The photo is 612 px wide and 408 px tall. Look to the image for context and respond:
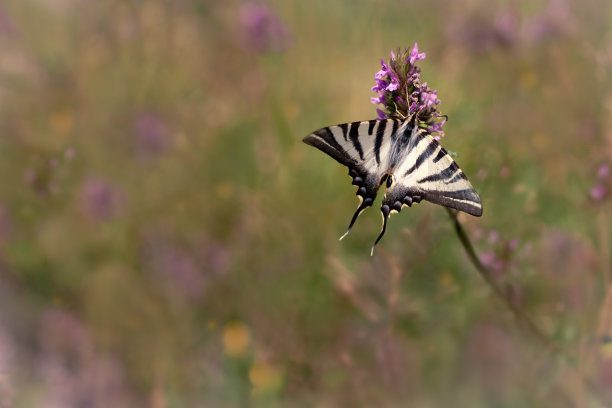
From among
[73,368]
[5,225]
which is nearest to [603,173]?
[73,368]

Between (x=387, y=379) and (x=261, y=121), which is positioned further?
(x=261, y=121)

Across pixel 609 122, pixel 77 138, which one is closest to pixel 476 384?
pixel 609 122

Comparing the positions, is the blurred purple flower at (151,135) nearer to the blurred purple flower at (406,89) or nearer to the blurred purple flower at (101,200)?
the blurred purple flower at (101,200)

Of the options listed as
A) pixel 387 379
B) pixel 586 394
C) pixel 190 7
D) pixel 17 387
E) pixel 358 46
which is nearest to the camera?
pixel 586 394

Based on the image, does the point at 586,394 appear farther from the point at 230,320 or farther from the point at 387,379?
the point at 230,320

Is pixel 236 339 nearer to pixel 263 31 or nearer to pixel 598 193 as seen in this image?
pixel 598 193

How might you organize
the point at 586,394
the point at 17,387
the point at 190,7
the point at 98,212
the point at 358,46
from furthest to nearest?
the point at 190,7
the point at 358,46
the point at 98,212
the point at 17,387
the point at 586,394
